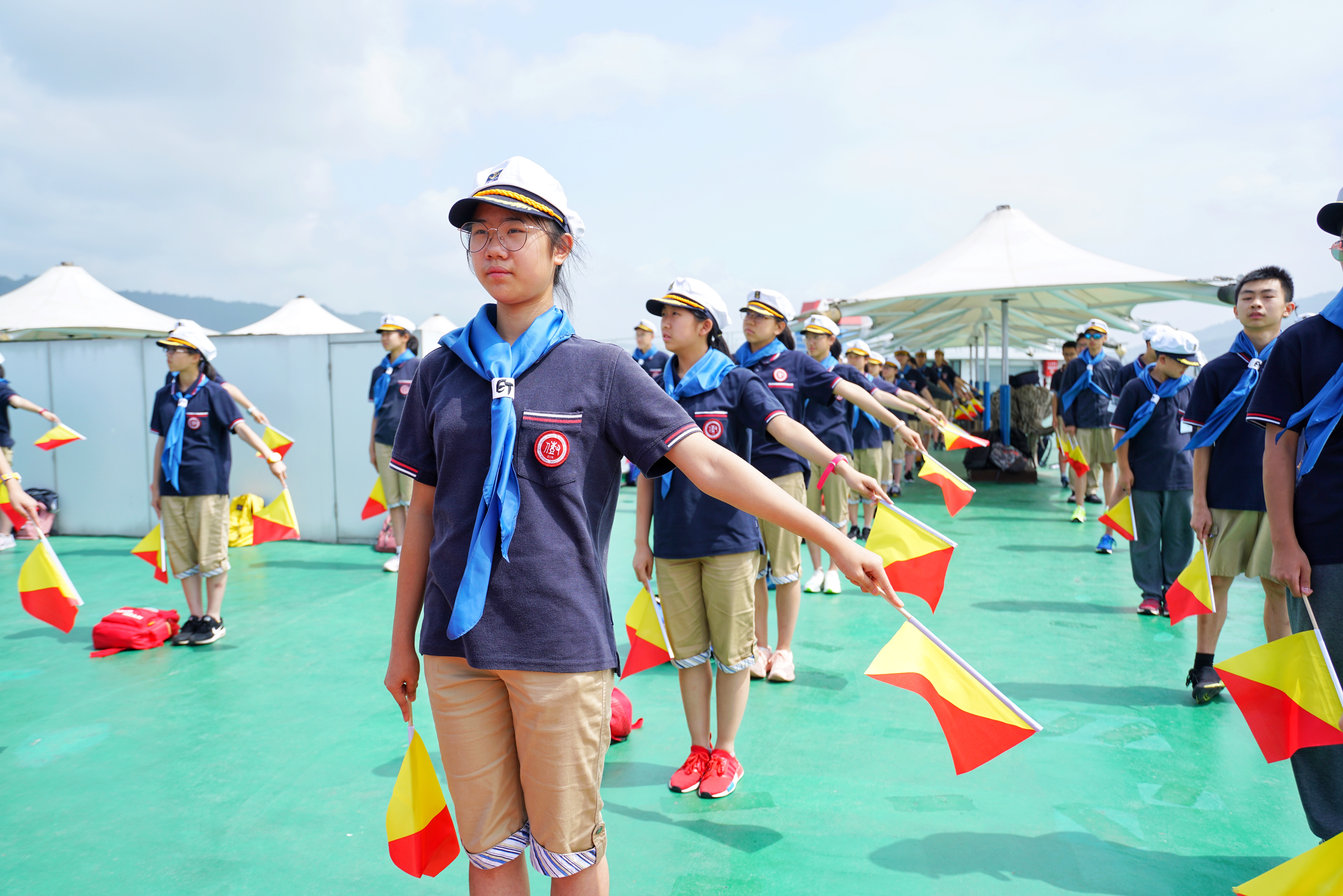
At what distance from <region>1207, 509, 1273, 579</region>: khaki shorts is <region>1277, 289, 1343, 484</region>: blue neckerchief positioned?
152cm

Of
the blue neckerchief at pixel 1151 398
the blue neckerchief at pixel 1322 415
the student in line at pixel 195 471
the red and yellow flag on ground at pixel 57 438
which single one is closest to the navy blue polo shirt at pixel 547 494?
the blue neckerchief at pixel 1322 415

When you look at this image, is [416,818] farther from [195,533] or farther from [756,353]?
[195,533]

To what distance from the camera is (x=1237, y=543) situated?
392 cm

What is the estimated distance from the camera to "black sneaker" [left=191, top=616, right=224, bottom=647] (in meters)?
5.38

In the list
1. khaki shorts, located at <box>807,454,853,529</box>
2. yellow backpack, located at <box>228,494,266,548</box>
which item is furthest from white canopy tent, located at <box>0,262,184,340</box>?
khaki shorts, located at <box>807,454,853,529</box>

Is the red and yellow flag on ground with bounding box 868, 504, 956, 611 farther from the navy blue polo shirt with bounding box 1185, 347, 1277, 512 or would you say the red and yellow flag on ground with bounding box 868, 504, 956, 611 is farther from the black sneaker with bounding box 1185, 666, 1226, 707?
the black sneaker with bounding box 1185, 666, 1226, 707

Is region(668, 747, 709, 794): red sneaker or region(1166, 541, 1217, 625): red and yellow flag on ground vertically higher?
region(1166, 541, 1217, 625): red and yellow flag on ground

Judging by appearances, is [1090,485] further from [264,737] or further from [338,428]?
[264,737]

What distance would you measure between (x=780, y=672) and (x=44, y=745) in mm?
3620

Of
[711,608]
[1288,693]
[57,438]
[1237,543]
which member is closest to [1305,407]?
[1288,693]

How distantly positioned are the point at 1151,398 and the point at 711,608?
3.60 m

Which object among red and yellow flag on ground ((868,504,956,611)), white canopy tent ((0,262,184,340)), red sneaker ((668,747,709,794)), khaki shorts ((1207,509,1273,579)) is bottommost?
red sneaker ((668,747,709,794))

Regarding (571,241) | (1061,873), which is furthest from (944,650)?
(571,241)

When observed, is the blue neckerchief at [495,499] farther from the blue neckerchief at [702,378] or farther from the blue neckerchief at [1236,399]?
the blue neckerchief at [1236,399]
